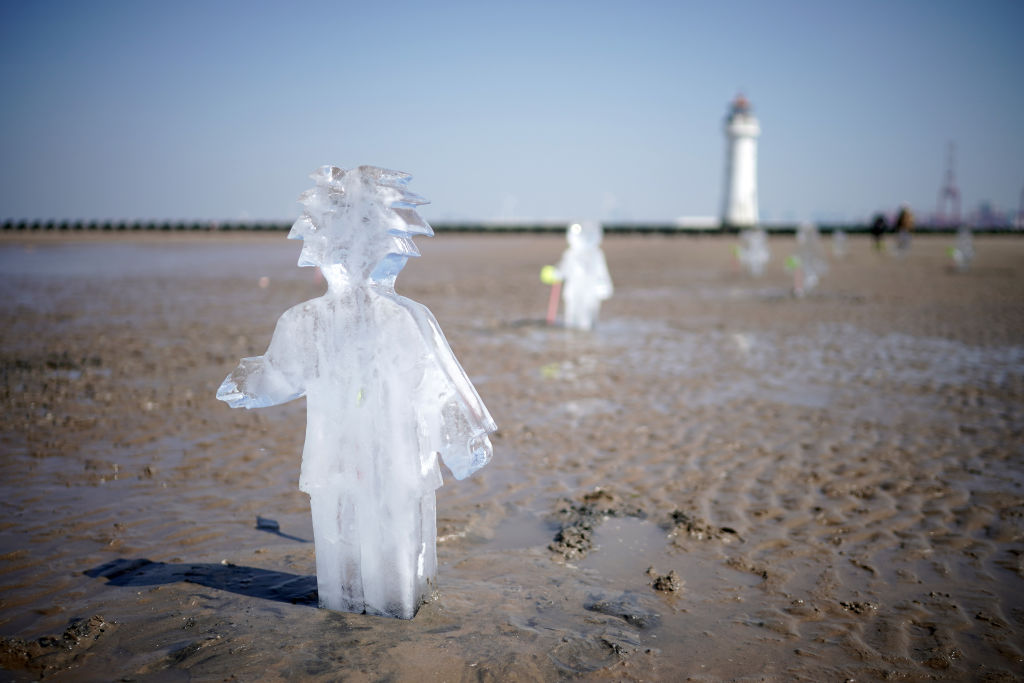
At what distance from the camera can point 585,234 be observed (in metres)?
11.7

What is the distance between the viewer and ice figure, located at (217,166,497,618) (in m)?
3.10

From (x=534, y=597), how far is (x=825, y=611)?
1.50 meters

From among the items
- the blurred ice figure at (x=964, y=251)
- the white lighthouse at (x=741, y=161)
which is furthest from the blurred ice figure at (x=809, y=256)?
the white lighthouse at (x=741, y=161)

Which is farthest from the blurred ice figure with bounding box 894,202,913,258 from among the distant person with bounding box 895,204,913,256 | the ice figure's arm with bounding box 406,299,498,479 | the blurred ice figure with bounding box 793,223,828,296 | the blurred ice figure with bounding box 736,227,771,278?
the ice figure's arm with bounding box 406,299,498,479

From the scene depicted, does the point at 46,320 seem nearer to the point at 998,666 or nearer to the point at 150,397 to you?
the point at 150,397

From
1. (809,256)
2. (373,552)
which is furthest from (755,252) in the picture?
(373,552)

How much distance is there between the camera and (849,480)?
561cm

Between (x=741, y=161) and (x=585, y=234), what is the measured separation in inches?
2563

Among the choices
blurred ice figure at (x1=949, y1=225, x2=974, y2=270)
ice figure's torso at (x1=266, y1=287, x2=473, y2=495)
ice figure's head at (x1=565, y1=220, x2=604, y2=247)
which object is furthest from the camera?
blurred ice figure at (x1=949, y1=225, x2=974, y2=270)

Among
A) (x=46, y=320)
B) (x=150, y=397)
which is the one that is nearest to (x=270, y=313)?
(x=46, y=320)

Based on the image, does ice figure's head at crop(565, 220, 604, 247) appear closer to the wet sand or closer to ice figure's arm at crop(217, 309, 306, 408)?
the wet sand

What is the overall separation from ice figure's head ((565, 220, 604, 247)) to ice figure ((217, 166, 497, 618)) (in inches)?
344

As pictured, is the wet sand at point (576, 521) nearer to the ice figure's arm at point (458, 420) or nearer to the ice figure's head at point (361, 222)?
the ice figure's arm at point (458, 420)

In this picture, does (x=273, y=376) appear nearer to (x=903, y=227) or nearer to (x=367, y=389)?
(x=367, y=389)
